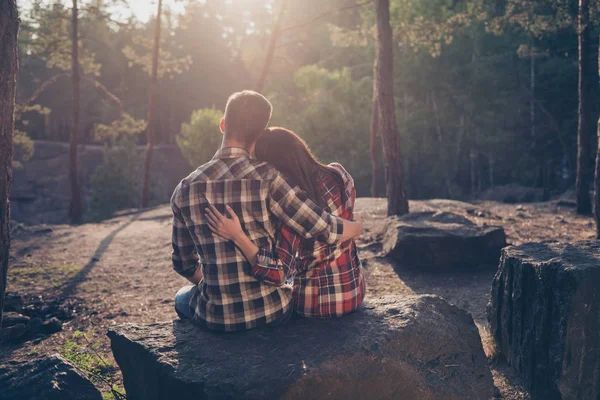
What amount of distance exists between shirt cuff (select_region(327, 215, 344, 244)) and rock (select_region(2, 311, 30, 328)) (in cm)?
401

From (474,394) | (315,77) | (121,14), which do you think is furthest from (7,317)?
(315,77)

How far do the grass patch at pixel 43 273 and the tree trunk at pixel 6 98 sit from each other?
411 centimetres

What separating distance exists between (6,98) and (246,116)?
186cm

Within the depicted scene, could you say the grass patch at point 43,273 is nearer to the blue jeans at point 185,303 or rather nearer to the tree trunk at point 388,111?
the blue jeans at point 185,303

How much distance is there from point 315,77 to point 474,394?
75.9 feet

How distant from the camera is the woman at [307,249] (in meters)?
3.08

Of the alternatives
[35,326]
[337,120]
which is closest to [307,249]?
[35,326]

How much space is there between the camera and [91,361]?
4.74m

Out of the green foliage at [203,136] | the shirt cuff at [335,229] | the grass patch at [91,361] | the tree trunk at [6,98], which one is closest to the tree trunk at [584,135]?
the shirt cuff at [335,229]

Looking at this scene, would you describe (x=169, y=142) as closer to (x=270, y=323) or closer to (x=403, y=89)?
(x=403, y=89)

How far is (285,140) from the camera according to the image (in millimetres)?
3189

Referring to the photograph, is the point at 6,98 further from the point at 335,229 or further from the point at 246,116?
the point at 335,229

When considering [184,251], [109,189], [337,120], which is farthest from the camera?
[337,120]

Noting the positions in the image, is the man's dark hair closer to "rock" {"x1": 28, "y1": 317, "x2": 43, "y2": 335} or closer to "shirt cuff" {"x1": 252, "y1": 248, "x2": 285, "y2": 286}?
"shirt cuff" {"x1": 252, "y1": 248, "x2": 285, "y2": 286}
